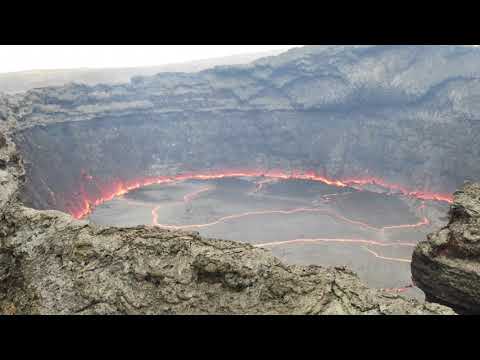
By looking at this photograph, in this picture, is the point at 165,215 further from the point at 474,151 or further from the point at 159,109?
the point at 474,151

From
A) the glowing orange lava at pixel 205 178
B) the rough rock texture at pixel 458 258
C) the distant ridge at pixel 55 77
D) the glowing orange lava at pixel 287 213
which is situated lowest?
the glowing orange lava at pixel 287 213

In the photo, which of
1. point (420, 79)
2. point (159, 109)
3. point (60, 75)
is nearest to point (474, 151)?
point (420, 79)

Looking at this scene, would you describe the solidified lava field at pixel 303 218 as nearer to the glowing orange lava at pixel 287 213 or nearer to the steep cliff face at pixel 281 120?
the glowing orange lava at pixel 287 213

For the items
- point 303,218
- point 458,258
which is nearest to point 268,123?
point 303,218

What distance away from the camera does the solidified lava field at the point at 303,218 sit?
34.2 m

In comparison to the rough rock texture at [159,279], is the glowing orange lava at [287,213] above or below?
below

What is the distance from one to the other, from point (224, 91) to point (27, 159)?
1489 inches

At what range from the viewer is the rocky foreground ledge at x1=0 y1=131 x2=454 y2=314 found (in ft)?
22.6

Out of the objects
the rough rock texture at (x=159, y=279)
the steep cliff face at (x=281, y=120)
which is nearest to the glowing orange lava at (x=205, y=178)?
the steep cliff face at (x=281, y=120)

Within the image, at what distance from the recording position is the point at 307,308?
6609mm

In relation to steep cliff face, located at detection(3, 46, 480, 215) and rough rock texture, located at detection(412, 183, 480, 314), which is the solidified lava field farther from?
rough rock texture, located at detection(412, 183, 480, 314)

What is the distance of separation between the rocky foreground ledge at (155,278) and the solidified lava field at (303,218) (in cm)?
2454

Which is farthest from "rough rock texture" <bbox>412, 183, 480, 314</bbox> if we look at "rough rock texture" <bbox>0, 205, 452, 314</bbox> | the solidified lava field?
the solidified lava field

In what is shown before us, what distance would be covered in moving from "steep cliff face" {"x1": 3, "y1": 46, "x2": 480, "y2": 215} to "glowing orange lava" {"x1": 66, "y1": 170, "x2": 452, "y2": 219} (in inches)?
47.2
